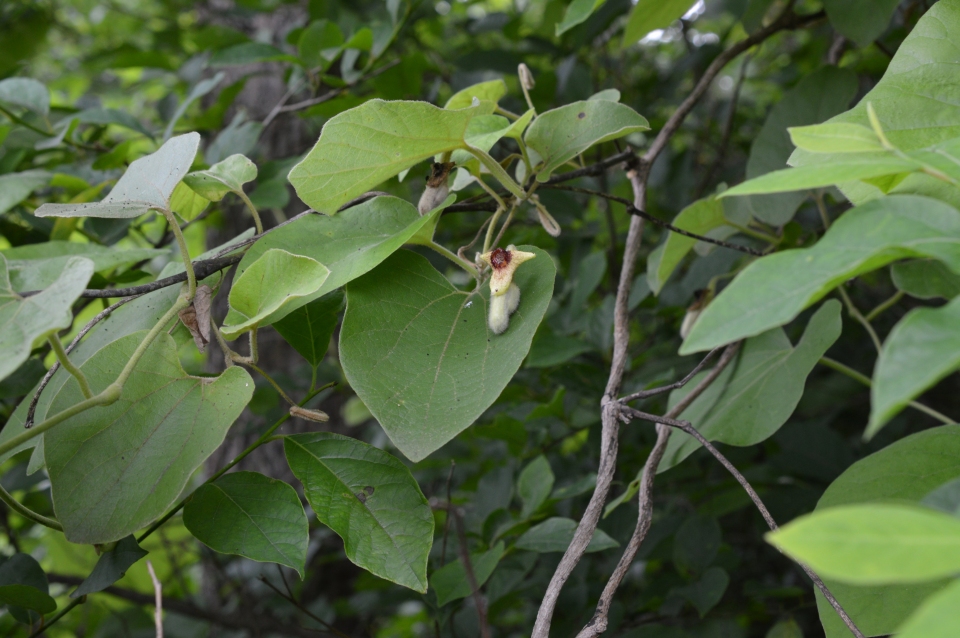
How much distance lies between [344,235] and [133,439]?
0.82 ft

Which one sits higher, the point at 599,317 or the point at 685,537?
the point at 599,317

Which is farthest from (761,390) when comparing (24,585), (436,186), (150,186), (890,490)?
(24,585)

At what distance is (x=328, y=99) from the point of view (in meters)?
1.23

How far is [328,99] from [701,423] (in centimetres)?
88

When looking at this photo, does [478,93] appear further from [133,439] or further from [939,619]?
[939,619]

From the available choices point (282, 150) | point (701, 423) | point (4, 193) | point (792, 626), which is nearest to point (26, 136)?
point (4, 193)

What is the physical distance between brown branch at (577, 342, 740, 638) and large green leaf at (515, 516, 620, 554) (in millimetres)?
131

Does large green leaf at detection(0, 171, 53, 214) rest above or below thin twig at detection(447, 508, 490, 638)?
above

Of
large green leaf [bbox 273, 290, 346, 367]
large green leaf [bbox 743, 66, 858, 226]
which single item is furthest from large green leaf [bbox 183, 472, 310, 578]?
large green leaf [bbox 743, 66, 858, 226]

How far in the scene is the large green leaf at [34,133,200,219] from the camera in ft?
1.83

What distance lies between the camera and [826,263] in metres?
0.34

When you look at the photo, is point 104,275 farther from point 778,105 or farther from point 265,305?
point 778,105

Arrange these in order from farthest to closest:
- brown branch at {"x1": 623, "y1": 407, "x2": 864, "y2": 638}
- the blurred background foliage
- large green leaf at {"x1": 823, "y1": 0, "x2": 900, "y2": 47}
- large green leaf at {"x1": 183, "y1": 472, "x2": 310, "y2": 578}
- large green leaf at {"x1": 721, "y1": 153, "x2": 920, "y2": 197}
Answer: the blurred background foliage
large green leaf at {"x1": 823, "y1": 0, "x2": 900, "y2": 47}
large green leaf at {"x1": 183, "y1": 472, "x2": 310, "y2": 578}
brown branch at {"x1": 623, "y1": 407, "x2": 864, "y2": 638}
large green leaf at {"x1": 721, "y1": 153, "x2": 920, "y2": 197}

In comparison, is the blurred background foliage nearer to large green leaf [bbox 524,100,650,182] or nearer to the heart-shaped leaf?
the heart-shaped leaf
